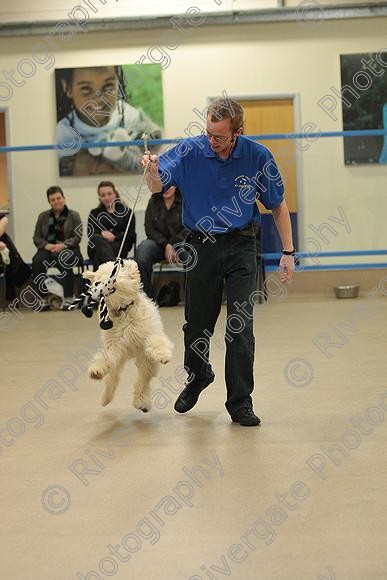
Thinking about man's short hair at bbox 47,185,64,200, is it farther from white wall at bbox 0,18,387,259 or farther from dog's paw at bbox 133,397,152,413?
dog's paw at bbox 133,397,152,413

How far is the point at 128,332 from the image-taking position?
4.35 meters

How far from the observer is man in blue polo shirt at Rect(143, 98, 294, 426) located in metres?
4.11

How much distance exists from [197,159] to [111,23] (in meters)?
7.38

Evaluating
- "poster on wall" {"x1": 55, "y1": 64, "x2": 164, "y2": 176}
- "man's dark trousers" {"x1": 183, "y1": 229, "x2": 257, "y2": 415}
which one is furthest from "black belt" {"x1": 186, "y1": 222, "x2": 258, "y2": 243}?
"poster on wall" {"x1": 55, "y1": 64, "x2": 164, "y2": 176}

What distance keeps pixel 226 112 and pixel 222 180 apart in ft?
1.11

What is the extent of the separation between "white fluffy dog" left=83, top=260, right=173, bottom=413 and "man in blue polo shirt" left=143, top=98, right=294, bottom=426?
20 cm

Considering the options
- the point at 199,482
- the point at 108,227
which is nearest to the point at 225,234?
the point at 199,482

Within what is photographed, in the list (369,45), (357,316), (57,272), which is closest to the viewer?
(357,316)

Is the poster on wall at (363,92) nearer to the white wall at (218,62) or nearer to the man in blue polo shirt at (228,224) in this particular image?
the white wall at (218,62)

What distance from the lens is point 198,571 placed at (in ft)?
8.12

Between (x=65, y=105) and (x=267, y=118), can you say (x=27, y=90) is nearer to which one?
(x=65, y=105)

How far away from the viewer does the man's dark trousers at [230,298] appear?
417cm

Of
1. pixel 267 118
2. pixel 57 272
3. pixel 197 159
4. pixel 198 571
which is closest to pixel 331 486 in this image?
pixel 198 571

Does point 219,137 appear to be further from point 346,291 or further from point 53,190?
point 346,291
